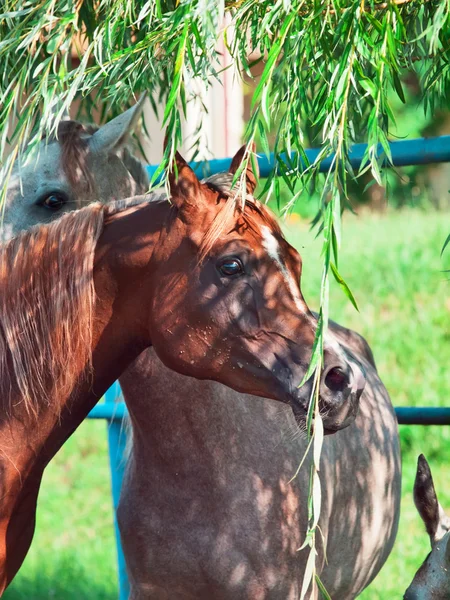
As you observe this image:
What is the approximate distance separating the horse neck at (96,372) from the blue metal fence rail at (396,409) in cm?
67

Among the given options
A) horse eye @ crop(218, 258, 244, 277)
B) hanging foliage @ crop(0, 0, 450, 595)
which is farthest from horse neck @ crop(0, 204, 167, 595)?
hanging foliage @ crop(0, 0, 450, 595)

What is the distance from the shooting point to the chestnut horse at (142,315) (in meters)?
2.07

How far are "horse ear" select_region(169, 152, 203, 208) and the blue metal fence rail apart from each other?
0.75 m

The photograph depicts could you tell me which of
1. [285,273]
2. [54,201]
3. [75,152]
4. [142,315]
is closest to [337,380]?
[285,273]

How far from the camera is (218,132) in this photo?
490 cm

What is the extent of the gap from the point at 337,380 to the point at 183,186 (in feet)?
1.90

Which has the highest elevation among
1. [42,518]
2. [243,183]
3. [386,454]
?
[243,183]

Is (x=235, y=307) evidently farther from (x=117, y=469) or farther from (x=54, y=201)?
(x=117, y=469)

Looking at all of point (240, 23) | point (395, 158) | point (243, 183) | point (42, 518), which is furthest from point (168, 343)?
point (42, 518)

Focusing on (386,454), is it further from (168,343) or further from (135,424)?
(168,343)

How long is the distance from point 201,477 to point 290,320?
61 centimetres

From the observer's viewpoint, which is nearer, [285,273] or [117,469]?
[285,273]

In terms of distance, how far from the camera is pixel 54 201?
9.30 ft

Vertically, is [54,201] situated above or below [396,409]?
above
